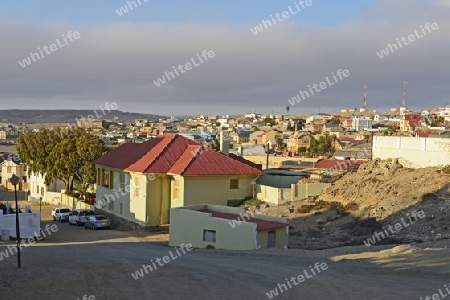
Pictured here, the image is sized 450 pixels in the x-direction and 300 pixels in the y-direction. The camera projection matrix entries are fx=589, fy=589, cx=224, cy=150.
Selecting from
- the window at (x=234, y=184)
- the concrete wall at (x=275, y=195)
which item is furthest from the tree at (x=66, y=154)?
the concrete wall at (x=275, y=195)

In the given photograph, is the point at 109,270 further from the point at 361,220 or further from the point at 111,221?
the point at 111,221

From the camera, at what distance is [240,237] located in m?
26.6

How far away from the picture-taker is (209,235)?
2817cm

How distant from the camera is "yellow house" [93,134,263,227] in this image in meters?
39.2

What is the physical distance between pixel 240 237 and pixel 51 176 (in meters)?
35.2

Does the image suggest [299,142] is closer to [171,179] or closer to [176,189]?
[171,179]

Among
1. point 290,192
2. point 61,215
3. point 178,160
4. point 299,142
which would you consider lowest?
point 61,215

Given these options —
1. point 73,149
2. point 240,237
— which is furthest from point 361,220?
point 73,149

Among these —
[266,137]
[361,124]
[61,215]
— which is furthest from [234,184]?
[361,124]

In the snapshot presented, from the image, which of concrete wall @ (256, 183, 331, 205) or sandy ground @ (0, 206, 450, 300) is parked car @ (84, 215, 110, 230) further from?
sandy ground @ (0, 206, 450, 300)

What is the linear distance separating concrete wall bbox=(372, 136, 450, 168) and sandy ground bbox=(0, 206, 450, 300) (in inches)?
587

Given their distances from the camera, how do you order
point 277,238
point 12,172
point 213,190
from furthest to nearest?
point 12,172 < point 213,190 < point 277,238

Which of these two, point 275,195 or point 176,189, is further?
point 275,195

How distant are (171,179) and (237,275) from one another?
2321 centimetres
